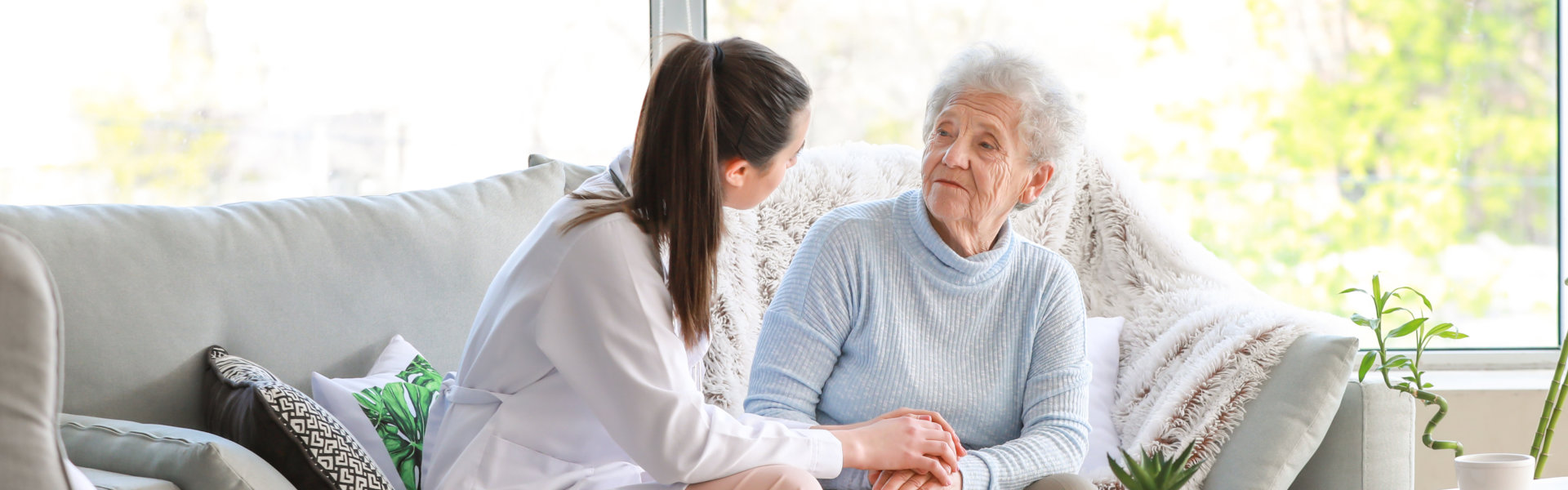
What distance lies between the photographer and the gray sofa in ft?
4.60

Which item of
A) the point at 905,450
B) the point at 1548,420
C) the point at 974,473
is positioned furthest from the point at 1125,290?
the point at 905,450

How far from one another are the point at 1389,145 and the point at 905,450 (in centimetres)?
205

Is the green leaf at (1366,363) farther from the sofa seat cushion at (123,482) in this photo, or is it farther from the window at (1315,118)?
the sofa seat cushion at (123,482)

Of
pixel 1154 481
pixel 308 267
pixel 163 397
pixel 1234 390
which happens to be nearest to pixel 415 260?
pixel 308 267

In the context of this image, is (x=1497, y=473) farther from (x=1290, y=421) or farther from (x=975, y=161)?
(x=975, y=161)

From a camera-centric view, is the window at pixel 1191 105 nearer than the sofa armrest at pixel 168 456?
No

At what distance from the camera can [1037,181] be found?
175 centimetres

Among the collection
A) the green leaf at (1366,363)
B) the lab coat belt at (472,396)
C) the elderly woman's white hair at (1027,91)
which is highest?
the elderly woman's white hair at (1027,91)

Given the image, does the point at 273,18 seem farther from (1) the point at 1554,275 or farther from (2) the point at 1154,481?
(1) the point at 1554,275

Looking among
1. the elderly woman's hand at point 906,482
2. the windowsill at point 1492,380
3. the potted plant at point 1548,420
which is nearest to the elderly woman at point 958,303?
the elderly woman's hand at point 906,482

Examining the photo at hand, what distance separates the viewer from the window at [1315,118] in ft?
8.91

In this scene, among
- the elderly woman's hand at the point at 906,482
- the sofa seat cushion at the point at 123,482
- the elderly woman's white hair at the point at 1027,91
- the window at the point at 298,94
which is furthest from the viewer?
the window at the point at 298,94

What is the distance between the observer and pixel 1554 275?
9.22ft

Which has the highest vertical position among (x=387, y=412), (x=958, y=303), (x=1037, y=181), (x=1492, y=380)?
(x=1037, y=181)
